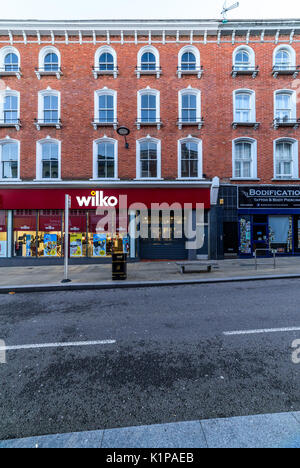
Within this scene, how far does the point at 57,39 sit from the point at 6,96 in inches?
185

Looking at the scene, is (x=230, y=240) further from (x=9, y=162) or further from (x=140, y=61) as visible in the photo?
(x=9, y=162)

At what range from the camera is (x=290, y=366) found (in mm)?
2883

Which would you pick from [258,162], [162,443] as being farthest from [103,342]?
[258,162]

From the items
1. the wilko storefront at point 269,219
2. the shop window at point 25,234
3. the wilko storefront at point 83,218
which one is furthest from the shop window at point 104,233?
the wilko storefront at point 269,219

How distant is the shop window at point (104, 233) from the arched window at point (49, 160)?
3474 millimetres

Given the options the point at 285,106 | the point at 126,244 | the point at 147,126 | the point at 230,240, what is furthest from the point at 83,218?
the point at 285,106

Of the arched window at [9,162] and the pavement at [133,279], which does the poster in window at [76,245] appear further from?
the arched window at [9,162]

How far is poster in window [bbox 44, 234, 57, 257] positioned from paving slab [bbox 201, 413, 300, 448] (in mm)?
11966

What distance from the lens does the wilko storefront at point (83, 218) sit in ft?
38.9

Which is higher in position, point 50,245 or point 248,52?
point 248,52

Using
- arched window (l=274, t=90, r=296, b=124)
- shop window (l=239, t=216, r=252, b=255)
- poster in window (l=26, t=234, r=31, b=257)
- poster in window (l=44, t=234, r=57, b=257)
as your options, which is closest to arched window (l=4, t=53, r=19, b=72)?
poster in window (l=26, t=234, r=31, b=257)

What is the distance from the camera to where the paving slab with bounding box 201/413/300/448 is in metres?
1.80

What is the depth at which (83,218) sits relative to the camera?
12109 mm

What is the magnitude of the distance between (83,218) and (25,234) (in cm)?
360
